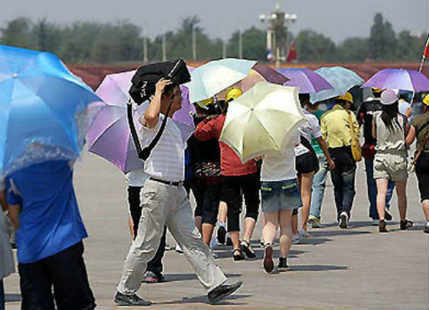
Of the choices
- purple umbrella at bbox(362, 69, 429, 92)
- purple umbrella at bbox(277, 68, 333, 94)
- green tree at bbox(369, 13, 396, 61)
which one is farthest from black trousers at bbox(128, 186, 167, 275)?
green tree at bbox(369, 13, 396, 61)

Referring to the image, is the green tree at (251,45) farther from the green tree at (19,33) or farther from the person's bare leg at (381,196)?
the person's bare leg at (381,196)

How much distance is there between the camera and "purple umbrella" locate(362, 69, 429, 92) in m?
14.0

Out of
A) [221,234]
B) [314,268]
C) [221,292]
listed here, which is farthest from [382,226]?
[221,292]

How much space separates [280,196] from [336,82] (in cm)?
439

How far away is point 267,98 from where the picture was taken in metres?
9.91

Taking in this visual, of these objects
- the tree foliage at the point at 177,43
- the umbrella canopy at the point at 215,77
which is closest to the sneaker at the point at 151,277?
the umbrella canopy at the point at 215,77

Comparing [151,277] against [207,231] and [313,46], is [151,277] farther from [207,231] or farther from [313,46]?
[313,46]

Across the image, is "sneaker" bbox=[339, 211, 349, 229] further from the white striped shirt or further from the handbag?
the white striped shirt

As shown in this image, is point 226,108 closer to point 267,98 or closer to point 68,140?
point 267,98

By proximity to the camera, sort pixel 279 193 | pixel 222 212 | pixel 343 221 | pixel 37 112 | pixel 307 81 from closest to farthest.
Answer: pixel 37 112
pixel 279 193
pixel 222 212
pixel 307 81
pixel 343 221

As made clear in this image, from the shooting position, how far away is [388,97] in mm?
13062

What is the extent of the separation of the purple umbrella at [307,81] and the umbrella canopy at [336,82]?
291 mm

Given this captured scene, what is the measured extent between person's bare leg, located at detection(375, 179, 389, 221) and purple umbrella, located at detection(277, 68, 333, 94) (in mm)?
1264

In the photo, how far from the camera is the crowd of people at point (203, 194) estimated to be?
20.1ft
